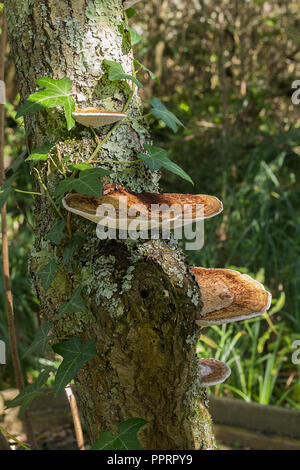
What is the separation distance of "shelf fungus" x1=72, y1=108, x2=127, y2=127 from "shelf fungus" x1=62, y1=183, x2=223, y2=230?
0.17 m

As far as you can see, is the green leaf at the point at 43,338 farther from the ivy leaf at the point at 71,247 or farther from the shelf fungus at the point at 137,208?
the shelf fungus at the point at 137,208

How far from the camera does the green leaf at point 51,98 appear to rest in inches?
49.4

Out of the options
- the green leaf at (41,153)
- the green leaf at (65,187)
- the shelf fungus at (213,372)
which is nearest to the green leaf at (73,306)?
the green leaf at (65,187)

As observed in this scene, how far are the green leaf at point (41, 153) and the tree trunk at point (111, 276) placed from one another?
0.15 feet

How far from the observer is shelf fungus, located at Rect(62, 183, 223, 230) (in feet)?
3.76

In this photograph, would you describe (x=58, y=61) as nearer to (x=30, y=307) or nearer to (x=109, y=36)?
(x=109, y=36)

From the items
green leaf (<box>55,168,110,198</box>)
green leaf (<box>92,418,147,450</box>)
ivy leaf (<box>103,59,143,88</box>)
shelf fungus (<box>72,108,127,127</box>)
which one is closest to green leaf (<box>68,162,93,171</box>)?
green leaf (<box>55,168,110,198</box>)

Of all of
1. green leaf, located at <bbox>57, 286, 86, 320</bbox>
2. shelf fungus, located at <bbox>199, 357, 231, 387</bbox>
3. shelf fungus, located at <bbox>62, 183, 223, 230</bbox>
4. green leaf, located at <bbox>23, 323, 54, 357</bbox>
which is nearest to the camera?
shelf fungus, located at <bbox>62, 183, 223, 230</bbox>

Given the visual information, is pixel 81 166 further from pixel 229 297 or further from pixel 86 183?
pixel 229 297

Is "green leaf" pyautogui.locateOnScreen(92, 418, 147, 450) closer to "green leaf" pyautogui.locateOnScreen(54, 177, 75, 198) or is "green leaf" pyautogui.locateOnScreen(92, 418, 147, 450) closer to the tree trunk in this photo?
the tree trunk

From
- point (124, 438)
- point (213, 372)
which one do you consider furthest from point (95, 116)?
point (213, 372)

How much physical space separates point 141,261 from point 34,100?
511mm

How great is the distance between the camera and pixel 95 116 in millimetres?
1245

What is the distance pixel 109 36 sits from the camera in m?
1.41
